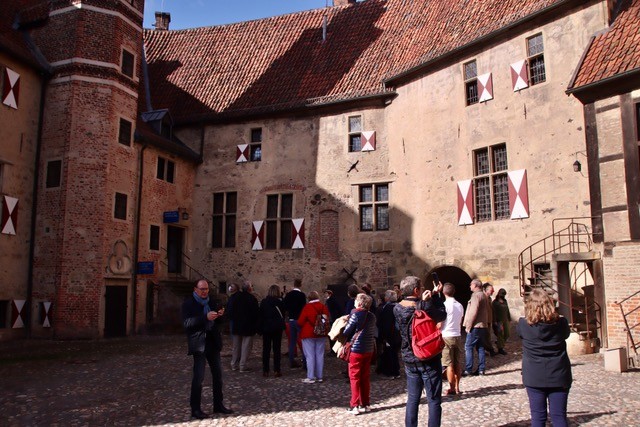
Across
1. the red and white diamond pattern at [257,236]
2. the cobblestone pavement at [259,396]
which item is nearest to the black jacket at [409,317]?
the cobblestone pavement at [259,396]

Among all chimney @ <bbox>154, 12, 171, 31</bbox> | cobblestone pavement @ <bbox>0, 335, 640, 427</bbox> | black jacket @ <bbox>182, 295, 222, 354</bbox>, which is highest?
chimney @ <bbox>154, 12, 171, 31</bbox>

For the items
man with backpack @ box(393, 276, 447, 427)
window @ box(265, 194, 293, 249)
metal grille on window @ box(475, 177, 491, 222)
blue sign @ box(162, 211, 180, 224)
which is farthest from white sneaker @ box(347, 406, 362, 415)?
blue sign @ box(162, 211, 180, 224)

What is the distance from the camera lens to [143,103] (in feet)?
72.1

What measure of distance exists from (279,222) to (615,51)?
11386 millimetres

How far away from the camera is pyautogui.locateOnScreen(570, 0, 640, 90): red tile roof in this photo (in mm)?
11484

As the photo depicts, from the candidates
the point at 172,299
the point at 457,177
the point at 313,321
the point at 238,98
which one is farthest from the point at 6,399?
the point at 238,98

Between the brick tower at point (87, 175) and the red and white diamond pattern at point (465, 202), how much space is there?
1000cm

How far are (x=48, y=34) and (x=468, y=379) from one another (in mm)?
15814

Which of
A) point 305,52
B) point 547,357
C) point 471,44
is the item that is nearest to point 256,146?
point 305,52

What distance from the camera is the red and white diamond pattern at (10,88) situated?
15172mm

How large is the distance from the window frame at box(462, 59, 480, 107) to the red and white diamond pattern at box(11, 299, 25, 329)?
1366cm

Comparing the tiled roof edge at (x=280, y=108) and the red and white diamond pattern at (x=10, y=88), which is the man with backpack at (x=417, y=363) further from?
the red and white diamond pattern at (x=10, y=88)

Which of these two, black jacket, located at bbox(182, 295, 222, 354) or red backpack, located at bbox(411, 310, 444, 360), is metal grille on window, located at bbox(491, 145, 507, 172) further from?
black jacket, located at bbox(182, 295, 222, 354)

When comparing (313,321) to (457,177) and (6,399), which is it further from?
(457,177)
